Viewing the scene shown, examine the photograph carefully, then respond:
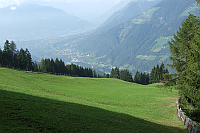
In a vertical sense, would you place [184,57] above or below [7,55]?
below

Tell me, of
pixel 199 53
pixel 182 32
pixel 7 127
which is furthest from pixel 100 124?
pixel 182 32

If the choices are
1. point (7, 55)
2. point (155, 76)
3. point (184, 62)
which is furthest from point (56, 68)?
point (184, 62)

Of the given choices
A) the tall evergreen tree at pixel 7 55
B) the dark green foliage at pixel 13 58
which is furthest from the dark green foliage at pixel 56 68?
the tall evergreen tree at pixel 7 55

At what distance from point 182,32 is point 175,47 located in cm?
303

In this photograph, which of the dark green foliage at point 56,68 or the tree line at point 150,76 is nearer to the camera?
the dark green foliage at point 56,68

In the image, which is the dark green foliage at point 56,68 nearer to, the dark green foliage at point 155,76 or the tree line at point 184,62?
the dark green foliage at point 155,76

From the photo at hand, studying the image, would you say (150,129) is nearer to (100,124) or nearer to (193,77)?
(100,124)

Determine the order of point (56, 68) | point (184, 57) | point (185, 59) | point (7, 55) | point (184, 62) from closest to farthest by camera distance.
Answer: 1. point (184, 57)
2. point (184, 62)
3. point (185, 59)
4. point (7, 55)
5. point (56, 68)

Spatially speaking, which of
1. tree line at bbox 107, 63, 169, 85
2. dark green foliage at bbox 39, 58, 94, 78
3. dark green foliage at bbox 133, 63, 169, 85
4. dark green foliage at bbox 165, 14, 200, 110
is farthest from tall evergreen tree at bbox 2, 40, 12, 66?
dark green foliage at bbox 133, 63, 169, 85

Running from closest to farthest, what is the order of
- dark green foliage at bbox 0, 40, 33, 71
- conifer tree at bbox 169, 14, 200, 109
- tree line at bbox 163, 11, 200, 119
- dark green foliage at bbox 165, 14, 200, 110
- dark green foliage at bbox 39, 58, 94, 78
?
conifer tree at bbox 169, 14, 200, 109 < dark green foliage at bbox 165, 14, 200, 110 < tree line at bbox 163, 11, 200, 119 < dark green foliage at bbox 0, 40, 33, 71 < dark green foliage at bbox 39, 58, 94, 78

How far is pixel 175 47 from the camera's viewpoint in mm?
29484

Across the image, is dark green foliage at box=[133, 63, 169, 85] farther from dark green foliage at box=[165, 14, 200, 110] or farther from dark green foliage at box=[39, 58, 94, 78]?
dark green foliage at box=[165, 14, 200, 110]

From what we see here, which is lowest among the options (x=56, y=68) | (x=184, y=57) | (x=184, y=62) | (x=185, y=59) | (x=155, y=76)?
(x=155, y=76)

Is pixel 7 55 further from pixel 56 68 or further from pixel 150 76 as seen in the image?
pixel 150 76
